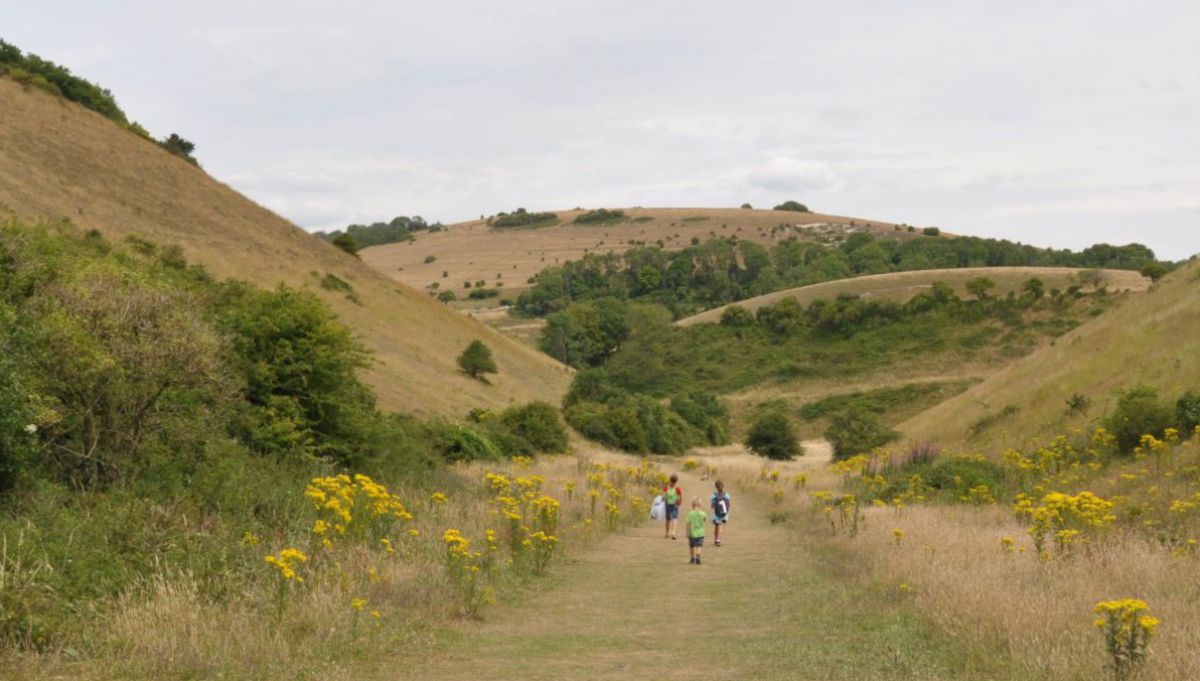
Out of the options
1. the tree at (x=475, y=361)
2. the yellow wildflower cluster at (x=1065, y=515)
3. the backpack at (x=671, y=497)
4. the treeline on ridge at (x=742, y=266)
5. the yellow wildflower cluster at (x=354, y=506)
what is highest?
the treeline on ridge at (x=742, y=266)

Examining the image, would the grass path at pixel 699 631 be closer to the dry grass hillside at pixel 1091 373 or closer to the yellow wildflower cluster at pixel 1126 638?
the yellow wildflower cluster at pixel 1126 638

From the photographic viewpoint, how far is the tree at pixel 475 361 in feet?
191

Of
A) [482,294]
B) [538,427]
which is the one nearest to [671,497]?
[538,427]

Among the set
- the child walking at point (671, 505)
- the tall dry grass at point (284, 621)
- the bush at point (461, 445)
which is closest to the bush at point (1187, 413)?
the child walking at point (671, 505)

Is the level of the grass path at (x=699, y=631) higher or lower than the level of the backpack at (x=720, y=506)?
lower

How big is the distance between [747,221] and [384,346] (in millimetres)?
147405

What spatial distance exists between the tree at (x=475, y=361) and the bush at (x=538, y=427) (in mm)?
14595

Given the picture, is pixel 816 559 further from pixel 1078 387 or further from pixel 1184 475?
pixel 1078 387

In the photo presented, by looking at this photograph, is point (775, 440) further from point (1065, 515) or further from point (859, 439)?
point (1065, 515)

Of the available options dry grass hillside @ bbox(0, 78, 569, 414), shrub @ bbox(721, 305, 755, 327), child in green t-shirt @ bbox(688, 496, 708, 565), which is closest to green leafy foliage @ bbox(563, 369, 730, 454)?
dry grass hillside @ bbox(0, 78, 569, 414)

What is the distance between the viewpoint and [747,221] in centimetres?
19362

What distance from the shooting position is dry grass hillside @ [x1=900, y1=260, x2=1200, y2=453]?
83.7ft

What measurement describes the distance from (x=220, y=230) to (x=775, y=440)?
3523cm

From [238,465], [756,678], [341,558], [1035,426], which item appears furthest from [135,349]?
[1035,426]
